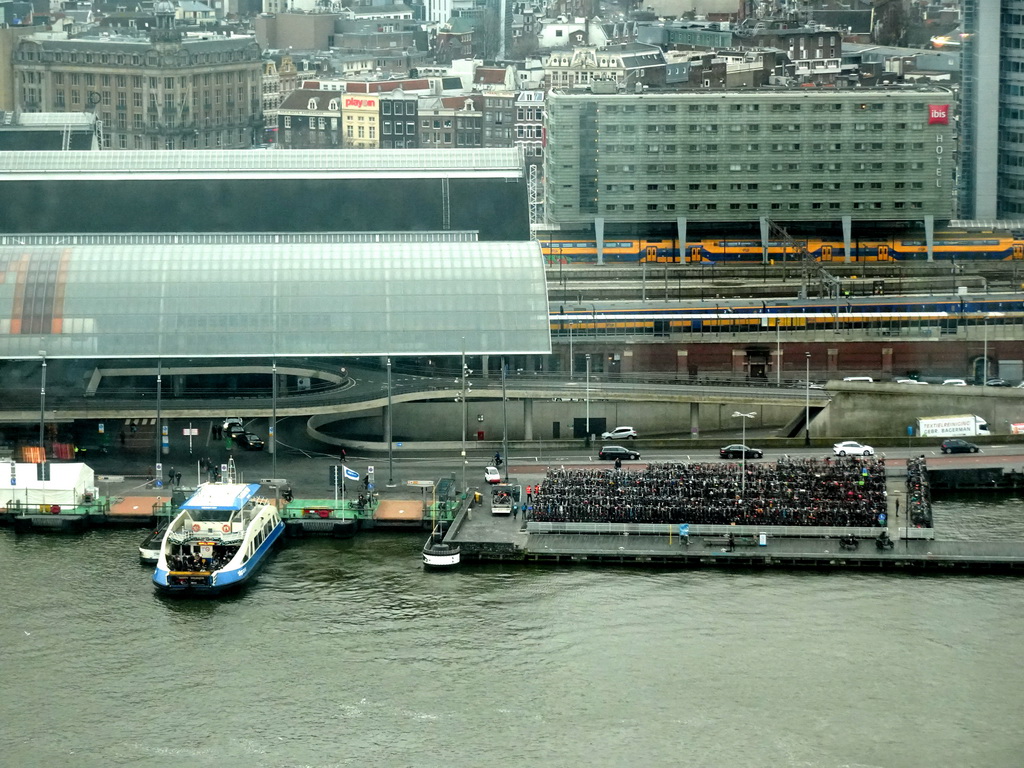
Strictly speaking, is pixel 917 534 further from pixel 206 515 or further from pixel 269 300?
pixel 269 300

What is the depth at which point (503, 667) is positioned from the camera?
53.5 meters

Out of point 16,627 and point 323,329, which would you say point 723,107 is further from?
point 16,627

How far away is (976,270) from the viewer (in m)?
102

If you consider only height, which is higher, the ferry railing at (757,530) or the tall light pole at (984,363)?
the tall light pole at (984,363)

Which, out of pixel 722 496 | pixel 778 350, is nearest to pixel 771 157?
pixel 778 350

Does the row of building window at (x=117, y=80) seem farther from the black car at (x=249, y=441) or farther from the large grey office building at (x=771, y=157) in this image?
the black car at (x=249, y=441)

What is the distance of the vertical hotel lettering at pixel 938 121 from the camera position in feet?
338

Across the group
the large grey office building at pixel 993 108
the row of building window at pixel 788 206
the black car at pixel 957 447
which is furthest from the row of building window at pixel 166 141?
the black car at pixel 957 447

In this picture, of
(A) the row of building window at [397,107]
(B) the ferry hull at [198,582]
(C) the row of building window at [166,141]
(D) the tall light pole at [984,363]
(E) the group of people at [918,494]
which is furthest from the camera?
(C) the row of building window at [166,141]

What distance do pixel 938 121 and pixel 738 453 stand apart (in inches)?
1402

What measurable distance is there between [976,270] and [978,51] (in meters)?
14.0

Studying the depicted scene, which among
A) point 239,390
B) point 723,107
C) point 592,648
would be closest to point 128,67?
point 723,107

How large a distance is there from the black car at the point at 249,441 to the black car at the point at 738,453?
643 inches

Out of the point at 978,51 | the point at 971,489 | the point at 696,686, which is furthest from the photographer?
the point at 978,51
